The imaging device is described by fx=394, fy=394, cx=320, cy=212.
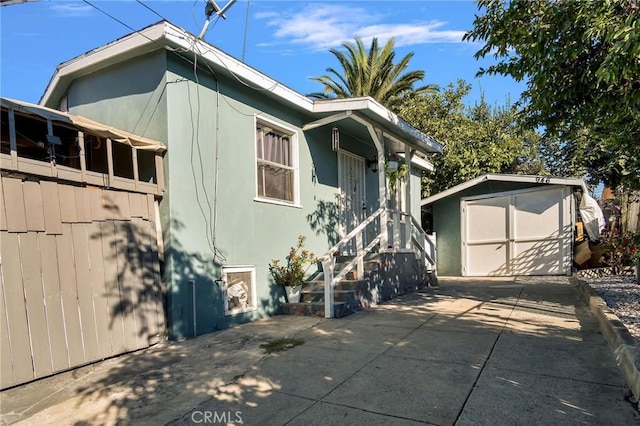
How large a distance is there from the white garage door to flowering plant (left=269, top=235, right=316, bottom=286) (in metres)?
7.18

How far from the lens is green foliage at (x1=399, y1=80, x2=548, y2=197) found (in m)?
15.8

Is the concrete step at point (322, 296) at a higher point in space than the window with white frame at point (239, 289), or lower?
lower

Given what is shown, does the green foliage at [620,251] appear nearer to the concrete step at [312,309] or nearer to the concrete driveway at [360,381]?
the concrete driveway at [360,381]

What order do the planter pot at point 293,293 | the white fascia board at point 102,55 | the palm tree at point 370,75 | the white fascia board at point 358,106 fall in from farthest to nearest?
the palm tree at point 370,75
the white fascia board at point 358,106
the planter pot at point 293,293
the white fascia board at point 102,55

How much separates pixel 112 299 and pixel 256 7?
4.90 m

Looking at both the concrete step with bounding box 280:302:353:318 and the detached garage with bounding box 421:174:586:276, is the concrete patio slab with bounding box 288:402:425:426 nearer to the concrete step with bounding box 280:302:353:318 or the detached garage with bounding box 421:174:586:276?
the concrete step with bounding box 280:302:353:318

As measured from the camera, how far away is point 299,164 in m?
7.32

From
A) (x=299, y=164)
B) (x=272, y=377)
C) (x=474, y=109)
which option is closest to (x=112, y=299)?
(x=272, y=377)

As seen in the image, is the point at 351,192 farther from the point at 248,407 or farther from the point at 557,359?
the point at 248,407

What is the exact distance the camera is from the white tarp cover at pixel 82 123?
3821 mm

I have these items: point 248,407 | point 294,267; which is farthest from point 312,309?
point 248,407

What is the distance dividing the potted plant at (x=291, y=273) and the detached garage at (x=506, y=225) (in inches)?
293

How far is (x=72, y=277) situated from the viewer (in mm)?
3988
